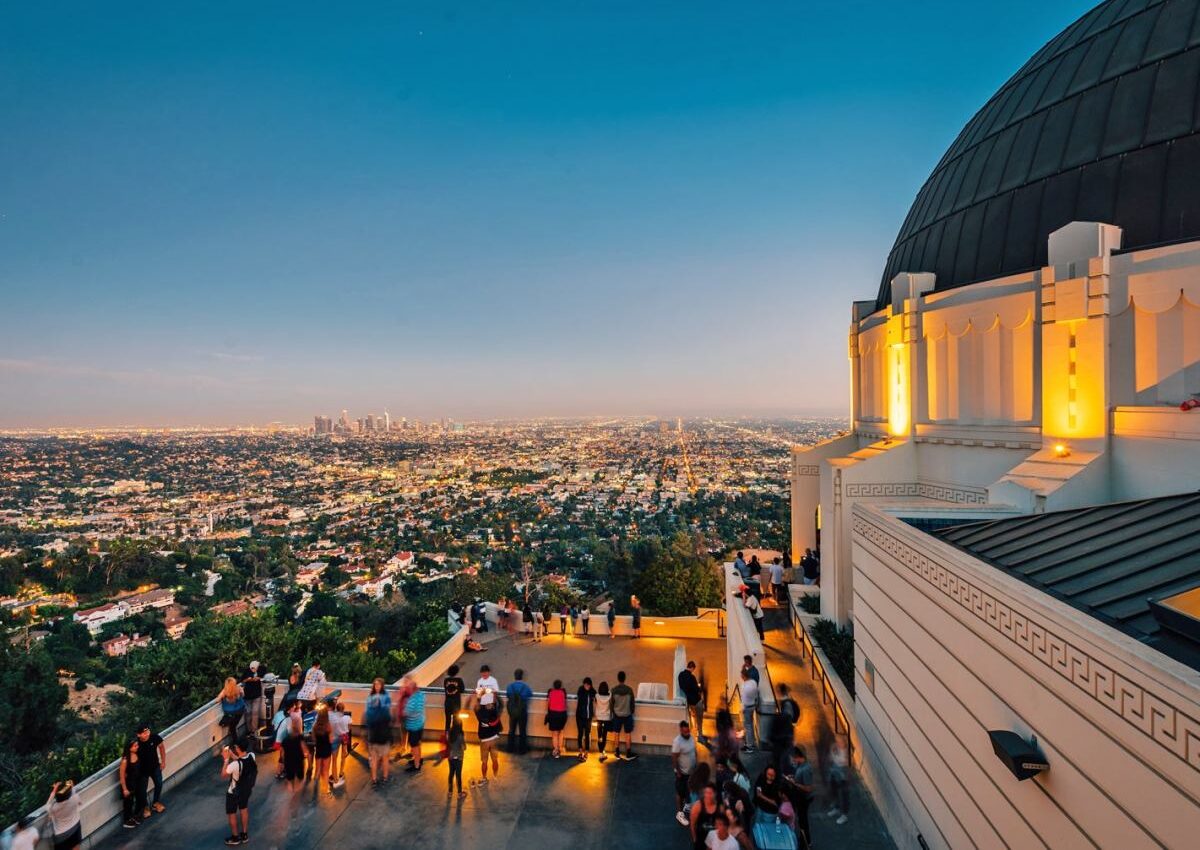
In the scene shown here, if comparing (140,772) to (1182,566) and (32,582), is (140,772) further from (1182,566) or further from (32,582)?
(32,582)

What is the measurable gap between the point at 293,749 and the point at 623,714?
4072mm

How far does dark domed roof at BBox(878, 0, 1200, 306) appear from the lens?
877cm

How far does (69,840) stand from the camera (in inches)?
229

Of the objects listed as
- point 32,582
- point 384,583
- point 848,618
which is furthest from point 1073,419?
point 32,582

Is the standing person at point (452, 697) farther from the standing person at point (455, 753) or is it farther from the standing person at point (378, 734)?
the standing person at point (378, 734)

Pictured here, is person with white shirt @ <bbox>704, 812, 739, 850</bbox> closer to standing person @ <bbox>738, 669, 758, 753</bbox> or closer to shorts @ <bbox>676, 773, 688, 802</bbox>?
shorts @ <bbox>676, 773, 688, 802</bbox>

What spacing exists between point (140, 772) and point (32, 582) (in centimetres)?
6330

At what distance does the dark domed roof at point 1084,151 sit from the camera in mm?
8773

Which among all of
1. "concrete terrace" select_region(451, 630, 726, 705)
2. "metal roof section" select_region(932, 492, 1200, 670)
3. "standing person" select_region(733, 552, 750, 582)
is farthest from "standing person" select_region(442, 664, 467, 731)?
"standing person" select_region(733, 552, 750, 582)

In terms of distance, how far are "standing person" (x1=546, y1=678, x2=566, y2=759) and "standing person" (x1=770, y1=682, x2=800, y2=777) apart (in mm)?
2642

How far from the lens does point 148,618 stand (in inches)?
1521

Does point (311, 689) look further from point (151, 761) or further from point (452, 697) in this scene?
point (452, 697)

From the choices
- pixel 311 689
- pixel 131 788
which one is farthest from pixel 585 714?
pixel 131 788

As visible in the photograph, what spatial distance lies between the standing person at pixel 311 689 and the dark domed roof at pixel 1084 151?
13.1 metres
